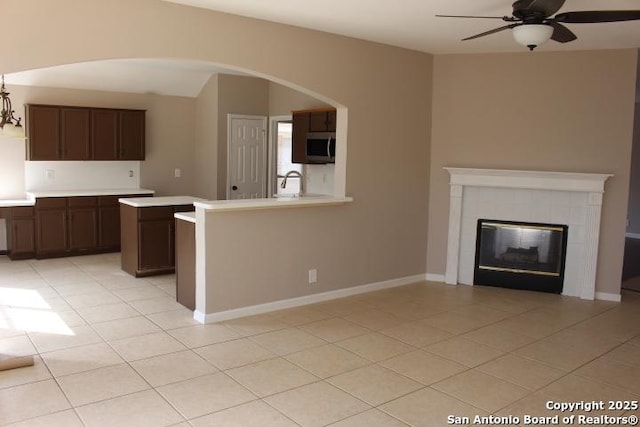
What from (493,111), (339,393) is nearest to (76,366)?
(339,393)

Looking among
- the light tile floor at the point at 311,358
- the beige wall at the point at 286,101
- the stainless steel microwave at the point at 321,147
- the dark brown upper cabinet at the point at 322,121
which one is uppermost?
the beige wall at the point at 286,101

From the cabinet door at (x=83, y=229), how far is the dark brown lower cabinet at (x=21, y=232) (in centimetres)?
46

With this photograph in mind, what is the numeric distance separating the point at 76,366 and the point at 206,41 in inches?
103

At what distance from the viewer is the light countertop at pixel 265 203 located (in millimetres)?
4562

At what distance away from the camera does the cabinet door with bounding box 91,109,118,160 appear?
24.3ft

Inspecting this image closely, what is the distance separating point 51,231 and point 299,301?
3.81m

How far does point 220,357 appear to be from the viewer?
3.86m

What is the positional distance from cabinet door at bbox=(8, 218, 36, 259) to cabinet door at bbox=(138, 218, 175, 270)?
193 cm

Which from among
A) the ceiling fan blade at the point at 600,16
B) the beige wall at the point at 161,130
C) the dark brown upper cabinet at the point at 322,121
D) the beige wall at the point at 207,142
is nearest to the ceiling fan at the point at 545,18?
the ceiling fan blade at the point at 600,16

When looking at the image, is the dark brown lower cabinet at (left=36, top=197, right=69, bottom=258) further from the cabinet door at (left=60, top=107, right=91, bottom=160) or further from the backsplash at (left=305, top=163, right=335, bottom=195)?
the backsplash at (left=305, top=163, right=335, bottom=195)

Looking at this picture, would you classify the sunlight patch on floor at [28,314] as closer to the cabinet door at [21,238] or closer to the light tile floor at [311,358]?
the light tile floor at [311,358]

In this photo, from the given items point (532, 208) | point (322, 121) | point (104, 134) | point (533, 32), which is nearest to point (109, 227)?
point (104, 134)

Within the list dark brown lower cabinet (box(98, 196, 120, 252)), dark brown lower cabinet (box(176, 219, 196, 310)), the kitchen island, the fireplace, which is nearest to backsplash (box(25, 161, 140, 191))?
dark brown lower cabinet (box(98, 196, 120, 252))

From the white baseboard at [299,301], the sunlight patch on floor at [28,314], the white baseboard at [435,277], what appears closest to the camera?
the sunlight patch on floor at [28,314]
